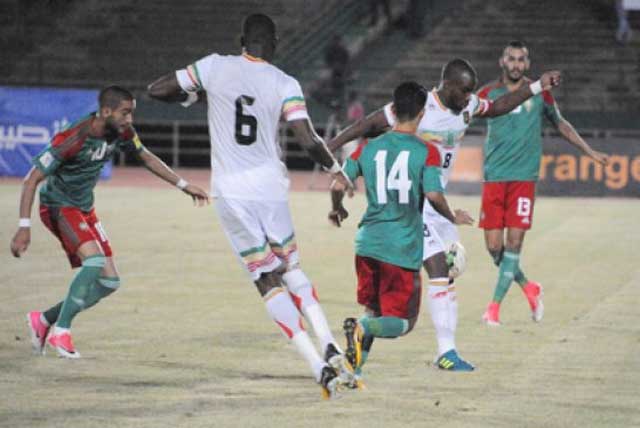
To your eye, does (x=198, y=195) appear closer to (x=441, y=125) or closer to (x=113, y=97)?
(x=113, y=97)

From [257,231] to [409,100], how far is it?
1.19m

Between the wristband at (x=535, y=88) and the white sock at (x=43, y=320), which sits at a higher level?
the wristband at (x=535, y=88)

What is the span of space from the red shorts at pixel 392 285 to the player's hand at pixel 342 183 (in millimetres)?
413

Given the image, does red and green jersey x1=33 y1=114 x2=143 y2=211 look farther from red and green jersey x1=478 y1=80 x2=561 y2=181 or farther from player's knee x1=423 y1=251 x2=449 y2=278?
red and green jersey x1=478 y1=80 x2=561 y2=181

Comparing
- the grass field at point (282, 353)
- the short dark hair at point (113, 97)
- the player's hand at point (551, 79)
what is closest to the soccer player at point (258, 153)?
the grass field at point (282, 353)

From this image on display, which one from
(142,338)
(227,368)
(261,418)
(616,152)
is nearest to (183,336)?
(142,338)

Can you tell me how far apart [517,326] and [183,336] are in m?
2.70

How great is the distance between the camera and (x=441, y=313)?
32.2ft

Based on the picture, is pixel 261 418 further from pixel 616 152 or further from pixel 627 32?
pixel 627 32

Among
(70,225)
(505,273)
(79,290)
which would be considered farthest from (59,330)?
(505,273)

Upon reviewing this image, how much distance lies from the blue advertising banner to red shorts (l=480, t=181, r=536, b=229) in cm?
1784

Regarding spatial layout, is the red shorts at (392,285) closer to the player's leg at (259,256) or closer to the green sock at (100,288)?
the player's leg at (259,256)

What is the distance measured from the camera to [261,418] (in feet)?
26.2

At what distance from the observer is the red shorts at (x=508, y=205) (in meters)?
12.4
